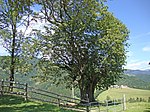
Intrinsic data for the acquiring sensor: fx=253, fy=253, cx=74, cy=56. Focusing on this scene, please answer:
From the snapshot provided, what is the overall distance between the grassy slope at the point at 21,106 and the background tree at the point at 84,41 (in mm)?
10482

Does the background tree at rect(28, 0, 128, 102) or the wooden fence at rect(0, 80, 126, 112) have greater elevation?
the background tree at rect(28, 0, 128, 102)

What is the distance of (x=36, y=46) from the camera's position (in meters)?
35.9

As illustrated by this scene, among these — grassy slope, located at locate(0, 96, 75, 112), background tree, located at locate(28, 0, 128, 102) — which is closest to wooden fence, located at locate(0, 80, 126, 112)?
grassy slope, located at locate(0, 96, 75, 112)

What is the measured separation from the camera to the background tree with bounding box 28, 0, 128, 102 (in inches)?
1336

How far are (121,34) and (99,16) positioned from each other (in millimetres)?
4607

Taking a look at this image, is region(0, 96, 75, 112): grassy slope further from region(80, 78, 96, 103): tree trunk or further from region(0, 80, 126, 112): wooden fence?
region(80, 78, 96, 103): tree trunk

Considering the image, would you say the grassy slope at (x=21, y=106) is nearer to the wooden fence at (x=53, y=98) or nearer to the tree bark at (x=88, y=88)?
the wooden fence at (x=53, y=98)

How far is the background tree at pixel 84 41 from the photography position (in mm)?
33938

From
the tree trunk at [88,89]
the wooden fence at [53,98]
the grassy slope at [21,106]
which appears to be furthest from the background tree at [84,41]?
the grassy slope at [21,106]

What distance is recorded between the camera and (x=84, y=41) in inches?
1391

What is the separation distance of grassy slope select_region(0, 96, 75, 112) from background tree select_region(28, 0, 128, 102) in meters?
10.5

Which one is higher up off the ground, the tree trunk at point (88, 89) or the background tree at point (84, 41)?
the background tree at point (84, 41)

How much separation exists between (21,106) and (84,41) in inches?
580

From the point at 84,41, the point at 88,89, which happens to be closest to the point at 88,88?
the point at 88,89
